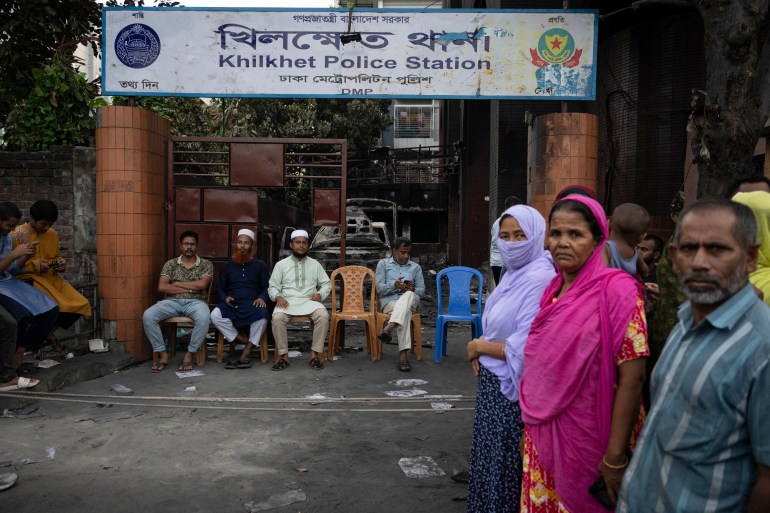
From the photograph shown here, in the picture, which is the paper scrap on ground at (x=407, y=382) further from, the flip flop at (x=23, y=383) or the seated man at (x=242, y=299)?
the flip flop at (x=23, y=383)

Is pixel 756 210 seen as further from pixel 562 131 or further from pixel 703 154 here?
pixel 562 131

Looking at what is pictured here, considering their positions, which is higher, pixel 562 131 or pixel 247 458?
pixel 562 131

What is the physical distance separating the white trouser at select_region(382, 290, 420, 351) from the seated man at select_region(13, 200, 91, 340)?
132 inches

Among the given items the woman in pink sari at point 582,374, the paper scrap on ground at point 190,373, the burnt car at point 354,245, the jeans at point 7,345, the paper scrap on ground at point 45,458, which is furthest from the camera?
the burnt car at point 354,245

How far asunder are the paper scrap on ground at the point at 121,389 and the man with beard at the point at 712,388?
17.2 ft

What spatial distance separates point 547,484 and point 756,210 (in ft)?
4.03

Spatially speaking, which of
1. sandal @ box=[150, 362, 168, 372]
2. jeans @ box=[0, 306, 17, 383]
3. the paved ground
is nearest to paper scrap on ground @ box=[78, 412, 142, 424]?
the paved ground

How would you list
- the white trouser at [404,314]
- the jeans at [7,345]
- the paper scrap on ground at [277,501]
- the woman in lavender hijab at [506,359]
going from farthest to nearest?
the white trouser at [404,314]
the jeans at [7,345]
the paper scrap on ground at [277,501]
the woman in lavender hijab at [506,359]

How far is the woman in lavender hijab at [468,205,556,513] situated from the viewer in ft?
9.09

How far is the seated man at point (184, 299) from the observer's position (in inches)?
273

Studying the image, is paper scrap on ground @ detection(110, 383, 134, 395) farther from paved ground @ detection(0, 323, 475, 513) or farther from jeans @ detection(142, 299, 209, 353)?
jeans @ detection(142, 299, 209, 353)

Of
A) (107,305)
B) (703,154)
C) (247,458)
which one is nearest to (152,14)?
(107,305)

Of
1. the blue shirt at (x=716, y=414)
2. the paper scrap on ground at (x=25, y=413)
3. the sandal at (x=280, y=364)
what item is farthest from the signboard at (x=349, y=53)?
the blue shirt at (x=716, y=414)

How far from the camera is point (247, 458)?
430 centimetres
